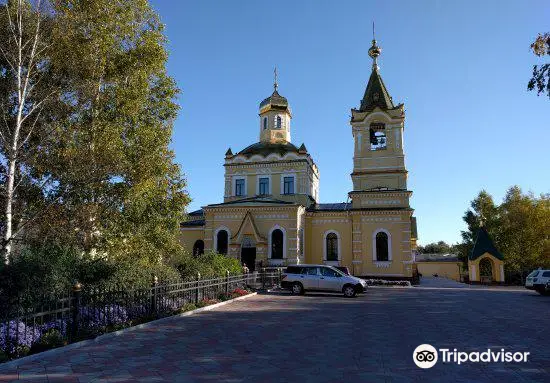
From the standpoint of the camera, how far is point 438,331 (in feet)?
33.5

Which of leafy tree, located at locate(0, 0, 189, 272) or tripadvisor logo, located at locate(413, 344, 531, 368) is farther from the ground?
leafy tree, located at locate(0, 0, 189, 272)

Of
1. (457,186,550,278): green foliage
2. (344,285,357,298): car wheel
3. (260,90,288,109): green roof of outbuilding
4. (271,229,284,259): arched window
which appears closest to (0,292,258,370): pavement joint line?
(344,285,357,298): car wheel

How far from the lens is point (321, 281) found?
66.9 ft

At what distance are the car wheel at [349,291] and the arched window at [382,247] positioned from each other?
11921 millimetres

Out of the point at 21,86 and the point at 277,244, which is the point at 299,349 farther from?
the point at 277,244

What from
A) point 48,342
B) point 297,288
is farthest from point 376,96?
point 48,342

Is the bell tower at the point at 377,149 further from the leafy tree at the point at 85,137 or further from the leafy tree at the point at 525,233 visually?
the leafy tree at the point at 85,137

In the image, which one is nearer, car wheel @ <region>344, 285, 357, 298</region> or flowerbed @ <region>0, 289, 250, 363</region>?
flowerbed @ <region>0, 289, 250, 363</region>

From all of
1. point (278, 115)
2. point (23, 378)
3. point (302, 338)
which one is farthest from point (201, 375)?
point (278, 115)

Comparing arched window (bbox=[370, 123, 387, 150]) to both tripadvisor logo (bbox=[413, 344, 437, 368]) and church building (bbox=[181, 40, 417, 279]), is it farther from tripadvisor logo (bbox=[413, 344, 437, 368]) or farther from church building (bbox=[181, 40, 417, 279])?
tripadvisor logo (bbox=[413, 344, 437, 368])

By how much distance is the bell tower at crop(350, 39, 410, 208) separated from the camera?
32156mm

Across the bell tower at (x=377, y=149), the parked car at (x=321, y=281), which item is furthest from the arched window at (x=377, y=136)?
the parked car at (x=321, y=281)

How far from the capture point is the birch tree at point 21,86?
40.4 ft

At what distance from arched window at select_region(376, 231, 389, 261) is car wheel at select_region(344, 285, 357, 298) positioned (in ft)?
39.1
